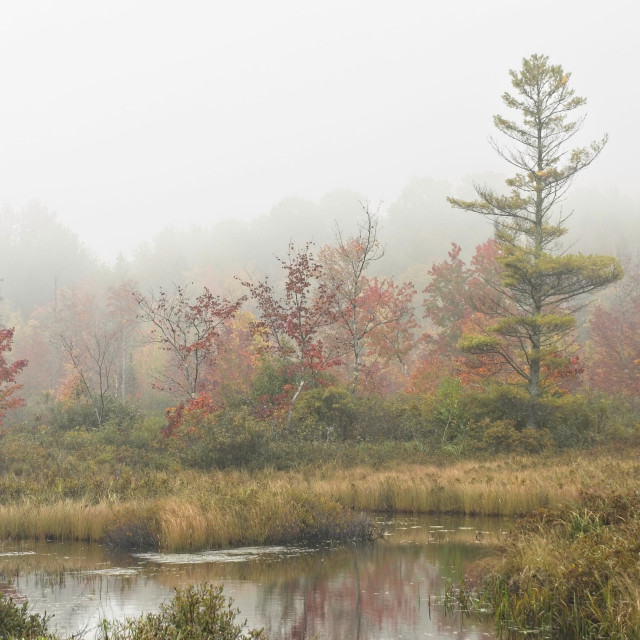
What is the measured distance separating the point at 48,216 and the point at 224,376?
71.5 metres

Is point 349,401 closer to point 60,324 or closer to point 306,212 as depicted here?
point 60,324

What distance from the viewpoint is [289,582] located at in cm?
1112

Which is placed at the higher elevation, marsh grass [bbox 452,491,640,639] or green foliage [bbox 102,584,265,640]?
green foliage [bbox 102,584,265,640]

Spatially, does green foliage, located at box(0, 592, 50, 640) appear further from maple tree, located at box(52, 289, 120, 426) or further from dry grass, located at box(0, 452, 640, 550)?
maple tree, located at box(52, 289, 120, 426)

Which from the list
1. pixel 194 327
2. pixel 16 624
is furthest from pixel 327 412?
pixel 16 624

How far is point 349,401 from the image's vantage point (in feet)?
93.9

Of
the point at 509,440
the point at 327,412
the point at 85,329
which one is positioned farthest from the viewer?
the point at 85,329

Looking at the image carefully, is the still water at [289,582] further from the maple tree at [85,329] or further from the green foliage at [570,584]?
the maple tree at [85,329]

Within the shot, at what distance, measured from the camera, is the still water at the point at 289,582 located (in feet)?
29.3

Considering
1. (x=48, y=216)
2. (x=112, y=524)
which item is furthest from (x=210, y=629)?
(x=48, y=216)

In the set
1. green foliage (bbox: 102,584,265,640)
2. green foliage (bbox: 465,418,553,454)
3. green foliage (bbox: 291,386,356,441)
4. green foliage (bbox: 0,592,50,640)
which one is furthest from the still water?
green foliage (bbox: 291,386,356,441)

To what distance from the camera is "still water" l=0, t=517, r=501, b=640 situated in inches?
352

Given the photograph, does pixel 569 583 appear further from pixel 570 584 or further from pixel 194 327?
pixel 194 327

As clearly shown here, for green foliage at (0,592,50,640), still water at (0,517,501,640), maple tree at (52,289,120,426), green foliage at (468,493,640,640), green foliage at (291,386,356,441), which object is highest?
maple tree at (52,289,120,426)
